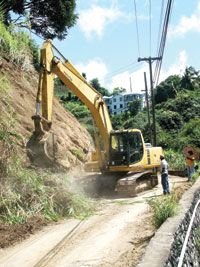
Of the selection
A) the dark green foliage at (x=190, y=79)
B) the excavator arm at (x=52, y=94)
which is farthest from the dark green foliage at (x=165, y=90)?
the excavator arm at (x=52, y=94)

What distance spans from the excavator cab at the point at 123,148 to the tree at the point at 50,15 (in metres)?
14.9

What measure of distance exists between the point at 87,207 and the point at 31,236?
3.34 metres

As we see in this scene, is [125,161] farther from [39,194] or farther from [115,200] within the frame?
[39,194]

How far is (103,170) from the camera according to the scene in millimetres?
19391

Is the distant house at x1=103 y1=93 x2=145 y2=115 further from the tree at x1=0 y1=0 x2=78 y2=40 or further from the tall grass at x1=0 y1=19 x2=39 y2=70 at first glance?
the tall grass at x1=0 y1=19 x2=39 y2=70

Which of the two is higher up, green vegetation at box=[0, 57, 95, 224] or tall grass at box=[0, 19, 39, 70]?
tall grass at box=[0, 19, 39, 70]

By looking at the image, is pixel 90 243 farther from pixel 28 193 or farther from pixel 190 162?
pixel 190 162

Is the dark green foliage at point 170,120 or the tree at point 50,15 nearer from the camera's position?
the tree at point 50,15

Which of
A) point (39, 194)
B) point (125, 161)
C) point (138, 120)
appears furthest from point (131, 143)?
point (138, 120)

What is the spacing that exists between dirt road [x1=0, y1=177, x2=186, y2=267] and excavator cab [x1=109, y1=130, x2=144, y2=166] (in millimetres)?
4615

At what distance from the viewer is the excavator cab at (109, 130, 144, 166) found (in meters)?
19.2

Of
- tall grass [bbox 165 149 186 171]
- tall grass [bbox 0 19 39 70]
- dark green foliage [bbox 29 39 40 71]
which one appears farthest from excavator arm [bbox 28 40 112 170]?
dark green foliage [bbox 29 39 40 71]

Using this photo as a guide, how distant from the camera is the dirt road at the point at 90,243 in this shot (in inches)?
371

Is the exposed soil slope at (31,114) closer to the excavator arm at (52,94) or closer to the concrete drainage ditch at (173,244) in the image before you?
the excavator arm at (52,94)
